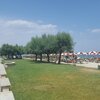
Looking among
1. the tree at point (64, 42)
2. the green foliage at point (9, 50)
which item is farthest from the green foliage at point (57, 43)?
the green foliage at point (9, 50)

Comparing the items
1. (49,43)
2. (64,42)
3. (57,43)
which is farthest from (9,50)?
(64,42)

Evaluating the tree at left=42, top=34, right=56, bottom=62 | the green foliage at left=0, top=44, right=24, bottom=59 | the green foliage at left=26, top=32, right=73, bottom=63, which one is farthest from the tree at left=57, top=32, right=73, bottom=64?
the green foliage at left=0, top=44, right=24, bottom=59

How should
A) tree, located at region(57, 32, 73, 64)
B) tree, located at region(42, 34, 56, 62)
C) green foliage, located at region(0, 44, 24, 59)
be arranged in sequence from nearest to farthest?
tree, located at region(57, 32, 73, 64)
tree, located at region(42, 34, 56, 62)
green foliage, located at region(0, 44, 24, 59)

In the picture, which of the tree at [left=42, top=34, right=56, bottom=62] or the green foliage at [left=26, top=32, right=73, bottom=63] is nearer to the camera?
the green foliage at [left=26, top=32, right=73, bottom=63]

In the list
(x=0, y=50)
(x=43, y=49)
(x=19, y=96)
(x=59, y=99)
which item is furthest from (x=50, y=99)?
(x=0, y=50)

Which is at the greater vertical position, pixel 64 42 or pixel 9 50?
pixel 64 42

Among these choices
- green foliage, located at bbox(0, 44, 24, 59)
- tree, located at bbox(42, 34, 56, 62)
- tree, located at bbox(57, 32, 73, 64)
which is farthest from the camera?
green foliage, located at bbox(0, 44, 24, 59)

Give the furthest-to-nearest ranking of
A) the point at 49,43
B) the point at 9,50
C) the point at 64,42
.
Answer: the point at 9,50, the point at 49,43, the point at 64,42

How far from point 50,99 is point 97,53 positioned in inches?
2355

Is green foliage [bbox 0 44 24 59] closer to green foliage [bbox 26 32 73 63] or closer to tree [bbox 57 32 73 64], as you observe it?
green foliage [bbox 26 32 73 63]

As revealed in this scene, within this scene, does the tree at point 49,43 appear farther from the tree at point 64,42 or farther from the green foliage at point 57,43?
the tree at point 64,42

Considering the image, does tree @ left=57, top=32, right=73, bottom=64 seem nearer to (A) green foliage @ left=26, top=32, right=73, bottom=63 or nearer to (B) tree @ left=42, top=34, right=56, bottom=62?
(A) green foliage @ left=26, top=32, right=73, bottom=63

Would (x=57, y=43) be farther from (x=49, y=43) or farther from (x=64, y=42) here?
(x=49, y=43)

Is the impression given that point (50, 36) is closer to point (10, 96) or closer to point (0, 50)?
point (0, 50)
